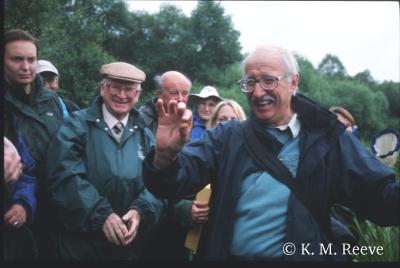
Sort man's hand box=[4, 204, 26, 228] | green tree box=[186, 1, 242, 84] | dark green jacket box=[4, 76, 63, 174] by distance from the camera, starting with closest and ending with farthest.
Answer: man's hand box=[4, 204, 26, 228] < dark green jacket box=[4, 76, 63, 174] < green tree box=[186, 1, 242, 84]

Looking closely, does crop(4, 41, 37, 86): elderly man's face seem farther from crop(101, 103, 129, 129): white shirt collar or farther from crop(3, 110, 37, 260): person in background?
crop(101, 103, 129, 129): white shirt collar

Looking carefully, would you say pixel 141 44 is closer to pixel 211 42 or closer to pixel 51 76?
pixel 51 76

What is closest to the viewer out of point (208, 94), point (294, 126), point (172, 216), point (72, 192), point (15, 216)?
point (294, 126)

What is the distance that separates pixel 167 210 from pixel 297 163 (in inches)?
51.3

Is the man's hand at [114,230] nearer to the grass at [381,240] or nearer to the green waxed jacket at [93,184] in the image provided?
the green waxed jacket at [93,184]

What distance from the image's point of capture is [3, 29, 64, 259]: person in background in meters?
2.62

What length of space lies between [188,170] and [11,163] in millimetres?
984

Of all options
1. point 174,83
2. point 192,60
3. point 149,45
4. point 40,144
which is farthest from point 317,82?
point 40,144

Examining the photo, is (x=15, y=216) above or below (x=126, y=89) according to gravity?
below

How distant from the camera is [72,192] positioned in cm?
250

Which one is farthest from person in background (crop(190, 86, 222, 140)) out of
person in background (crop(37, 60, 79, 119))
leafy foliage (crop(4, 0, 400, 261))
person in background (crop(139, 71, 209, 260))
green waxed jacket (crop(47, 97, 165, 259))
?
green waxed jacket (crop(47, 97, 165, 259))

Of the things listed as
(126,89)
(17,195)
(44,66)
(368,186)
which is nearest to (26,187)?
(17,195)

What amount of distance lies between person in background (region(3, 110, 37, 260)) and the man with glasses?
84 cm

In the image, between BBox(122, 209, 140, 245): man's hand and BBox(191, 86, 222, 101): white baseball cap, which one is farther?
BBox(191, 86, 222, 101): white baseball cap
